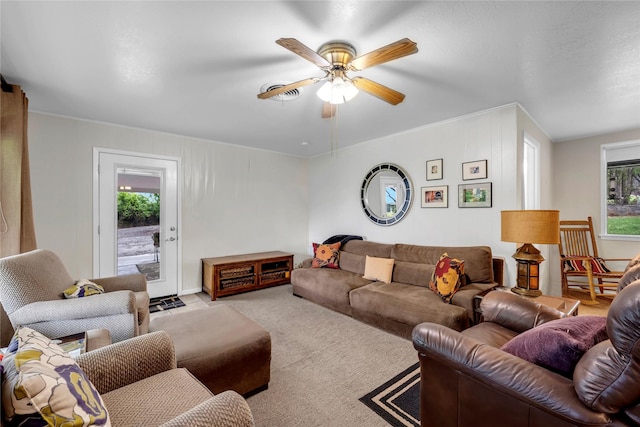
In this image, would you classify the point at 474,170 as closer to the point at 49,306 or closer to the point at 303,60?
the point at 303,60

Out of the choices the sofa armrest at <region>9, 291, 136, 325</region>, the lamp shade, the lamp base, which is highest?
the lamp shade

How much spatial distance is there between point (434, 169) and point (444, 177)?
170 mm

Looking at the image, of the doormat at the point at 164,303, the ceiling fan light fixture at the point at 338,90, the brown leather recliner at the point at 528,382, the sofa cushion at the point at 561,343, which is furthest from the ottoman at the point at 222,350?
the ceiling fan light fixture at the point at 338,90

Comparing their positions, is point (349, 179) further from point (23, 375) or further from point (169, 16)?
point (23, 375)

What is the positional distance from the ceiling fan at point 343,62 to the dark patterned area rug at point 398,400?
7.13 ft

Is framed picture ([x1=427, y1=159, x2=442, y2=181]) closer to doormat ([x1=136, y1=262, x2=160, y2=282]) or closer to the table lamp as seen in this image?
the table lamp

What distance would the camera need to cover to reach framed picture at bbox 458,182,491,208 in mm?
3072

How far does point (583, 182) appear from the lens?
13.9 ft

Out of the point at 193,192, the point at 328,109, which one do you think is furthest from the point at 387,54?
the point at 193,192

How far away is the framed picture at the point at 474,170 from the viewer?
310 centimetres

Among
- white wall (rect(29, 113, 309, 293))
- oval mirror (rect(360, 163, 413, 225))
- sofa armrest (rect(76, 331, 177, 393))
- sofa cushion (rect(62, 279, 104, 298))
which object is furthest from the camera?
oval mirror (rect(360, 163, 413, 225))

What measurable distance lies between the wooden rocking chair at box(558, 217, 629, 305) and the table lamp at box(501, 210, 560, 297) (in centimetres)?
206

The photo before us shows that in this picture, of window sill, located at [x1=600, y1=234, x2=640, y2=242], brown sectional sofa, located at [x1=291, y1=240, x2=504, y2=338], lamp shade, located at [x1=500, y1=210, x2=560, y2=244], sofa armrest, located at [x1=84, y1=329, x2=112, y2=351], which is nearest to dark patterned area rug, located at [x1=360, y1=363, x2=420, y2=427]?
brown sectional sofa, located at [x1=291, y1=240, x2=504, y2=338]

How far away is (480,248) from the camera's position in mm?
2949
